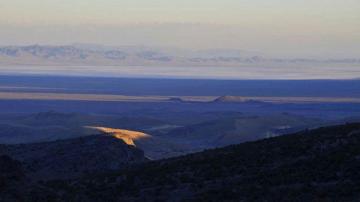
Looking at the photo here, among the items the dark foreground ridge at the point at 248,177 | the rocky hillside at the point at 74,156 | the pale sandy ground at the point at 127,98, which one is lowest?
the pale sandy ground at the point at 127,98

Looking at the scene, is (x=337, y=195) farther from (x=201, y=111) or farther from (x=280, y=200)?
(x=201, y=111)

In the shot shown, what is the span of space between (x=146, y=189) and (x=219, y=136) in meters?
62.5

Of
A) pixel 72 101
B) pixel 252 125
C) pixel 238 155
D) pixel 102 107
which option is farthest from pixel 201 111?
pixel 238 155

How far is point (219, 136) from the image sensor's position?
84.0 meters

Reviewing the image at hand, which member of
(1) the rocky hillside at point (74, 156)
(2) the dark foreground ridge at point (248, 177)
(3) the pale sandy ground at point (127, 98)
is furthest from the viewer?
(3) the pale sandy ground at point (127, 98)

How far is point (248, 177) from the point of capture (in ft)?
70.4

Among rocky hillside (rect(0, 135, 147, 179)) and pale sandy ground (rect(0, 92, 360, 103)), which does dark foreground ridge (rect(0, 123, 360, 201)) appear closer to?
rocky hillside (rect(0, 135, 147, 179))

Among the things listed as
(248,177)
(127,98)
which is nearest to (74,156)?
(248,177)

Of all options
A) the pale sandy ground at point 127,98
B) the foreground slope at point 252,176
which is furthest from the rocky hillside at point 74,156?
the pale sandy ground at point 127,98

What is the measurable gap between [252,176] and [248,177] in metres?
0.10

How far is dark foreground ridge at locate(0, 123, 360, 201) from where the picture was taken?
19.3 m

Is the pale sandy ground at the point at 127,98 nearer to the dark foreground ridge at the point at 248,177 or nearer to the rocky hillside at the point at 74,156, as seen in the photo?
the rocky hillside at the point at 74,156

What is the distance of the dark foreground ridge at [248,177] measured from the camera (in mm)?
19297

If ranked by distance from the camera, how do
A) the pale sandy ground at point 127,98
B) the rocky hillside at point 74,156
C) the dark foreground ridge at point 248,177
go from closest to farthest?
the dark foreground ridge at point 248,177
the rocky hillside at point 74,156
the pale sandy ground at point 127,98
